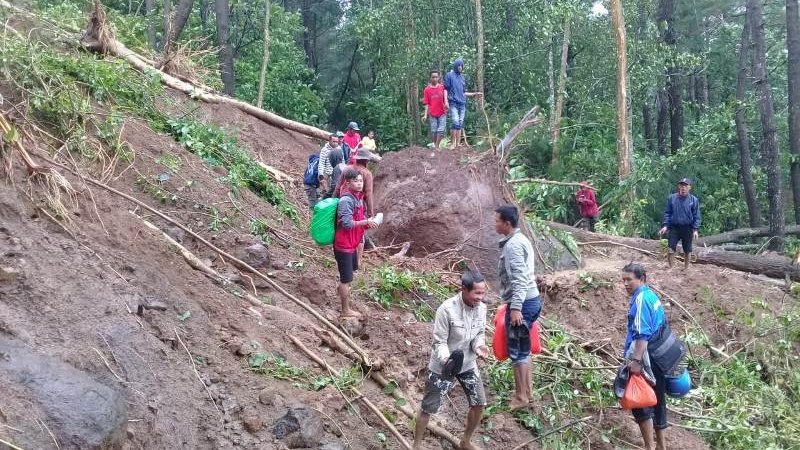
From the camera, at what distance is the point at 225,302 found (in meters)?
7.13

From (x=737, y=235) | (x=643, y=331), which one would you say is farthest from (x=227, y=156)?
(x=737, y=235)

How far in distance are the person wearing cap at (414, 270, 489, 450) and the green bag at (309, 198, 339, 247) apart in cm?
169

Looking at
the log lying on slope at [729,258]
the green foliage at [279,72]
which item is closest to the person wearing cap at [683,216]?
the log lying on slope at [729,258]

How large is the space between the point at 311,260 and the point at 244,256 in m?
1.21

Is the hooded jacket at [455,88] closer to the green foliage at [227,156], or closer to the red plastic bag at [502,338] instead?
the green foliage at [227,156]

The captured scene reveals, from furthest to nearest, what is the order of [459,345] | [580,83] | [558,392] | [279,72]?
1. [279,72]
2. [580,83]
3. [558,392]
4. [459,345]

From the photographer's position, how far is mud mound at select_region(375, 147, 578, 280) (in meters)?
11.0

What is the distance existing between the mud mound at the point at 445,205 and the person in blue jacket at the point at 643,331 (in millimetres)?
4229

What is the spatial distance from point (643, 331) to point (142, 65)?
9.49 m

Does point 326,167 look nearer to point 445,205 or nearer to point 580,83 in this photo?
point 445,205

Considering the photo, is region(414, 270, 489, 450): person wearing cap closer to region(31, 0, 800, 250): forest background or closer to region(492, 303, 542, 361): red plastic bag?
region(492, 303, 542, 361): red plastic bag

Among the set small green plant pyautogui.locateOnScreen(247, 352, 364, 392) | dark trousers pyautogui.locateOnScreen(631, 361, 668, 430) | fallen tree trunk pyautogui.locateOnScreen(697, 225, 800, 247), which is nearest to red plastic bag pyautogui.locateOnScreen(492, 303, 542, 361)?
dark trousers pyautogui.locateOnScreen(631, 361, 668, 430)

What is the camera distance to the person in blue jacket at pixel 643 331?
646 centimetres

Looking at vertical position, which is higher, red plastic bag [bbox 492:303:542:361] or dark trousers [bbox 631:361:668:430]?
red plastic bag [bbox 492:303:542:361]
